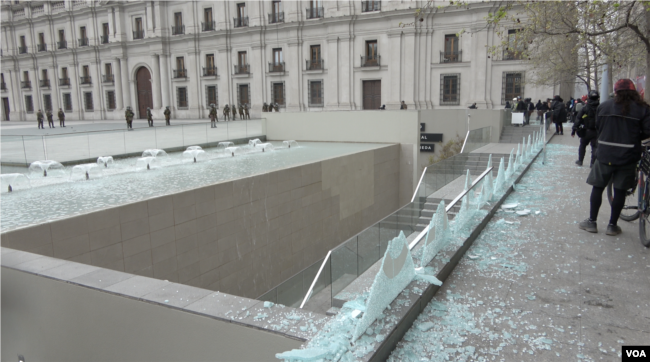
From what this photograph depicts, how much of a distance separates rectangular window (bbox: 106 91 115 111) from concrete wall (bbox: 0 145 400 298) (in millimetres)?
37479

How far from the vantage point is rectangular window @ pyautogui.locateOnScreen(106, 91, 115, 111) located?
45594mm

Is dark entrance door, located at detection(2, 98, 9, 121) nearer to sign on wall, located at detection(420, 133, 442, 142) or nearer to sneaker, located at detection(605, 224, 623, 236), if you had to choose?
sign on wall, located at detection(420, 133, 442, 142)

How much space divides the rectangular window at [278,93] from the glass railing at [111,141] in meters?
18.0

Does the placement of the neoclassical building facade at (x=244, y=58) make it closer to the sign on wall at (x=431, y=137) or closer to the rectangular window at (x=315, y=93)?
the rectangular window at (x=315, y=93)

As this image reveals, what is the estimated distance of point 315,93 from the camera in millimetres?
37594

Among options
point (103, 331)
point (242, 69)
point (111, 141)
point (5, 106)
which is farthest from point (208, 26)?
point (103, 331)

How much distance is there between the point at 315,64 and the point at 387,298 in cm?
3517

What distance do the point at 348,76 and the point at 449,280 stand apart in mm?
32682

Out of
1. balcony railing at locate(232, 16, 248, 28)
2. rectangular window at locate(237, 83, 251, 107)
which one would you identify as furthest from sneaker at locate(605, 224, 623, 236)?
balcony railing at locate(232, 16, 248, 28)

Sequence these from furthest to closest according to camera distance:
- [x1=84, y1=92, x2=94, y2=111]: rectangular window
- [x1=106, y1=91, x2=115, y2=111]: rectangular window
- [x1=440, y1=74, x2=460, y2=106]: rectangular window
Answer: [x1=84, y1=92, x2=94, y2=111]: rectangular window → [x1=106, y1=91, x2=115, y2=111]: rectangular window → [x1=440, y1=74, x2=460, y2=106]: rectangular window

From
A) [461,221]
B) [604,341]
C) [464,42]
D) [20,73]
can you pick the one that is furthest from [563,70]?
[20,73]

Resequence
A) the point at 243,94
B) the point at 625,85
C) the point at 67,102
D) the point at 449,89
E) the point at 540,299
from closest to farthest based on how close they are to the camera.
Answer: the point at 540,299, the point at 625,85, the point at 449,89, the point at 243,94, the point at 67,102

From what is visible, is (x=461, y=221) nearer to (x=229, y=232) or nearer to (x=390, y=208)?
(x=229, y=232)

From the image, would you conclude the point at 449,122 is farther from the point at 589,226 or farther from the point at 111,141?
the point at 589,226
